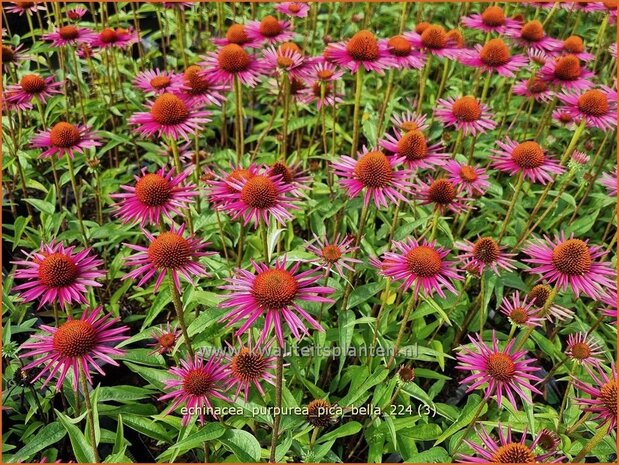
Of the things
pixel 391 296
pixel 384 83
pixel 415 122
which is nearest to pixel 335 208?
pixel 391 296

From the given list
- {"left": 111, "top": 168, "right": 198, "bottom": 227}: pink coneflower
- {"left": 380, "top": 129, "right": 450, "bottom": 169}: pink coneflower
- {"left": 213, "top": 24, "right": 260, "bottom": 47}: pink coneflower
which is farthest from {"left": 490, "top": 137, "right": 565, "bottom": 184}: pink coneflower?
{"left": 213, "top": 24, "right": 260, "bottom": 47}: pink coneflower

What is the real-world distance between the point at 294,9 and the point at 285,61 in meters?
1.01

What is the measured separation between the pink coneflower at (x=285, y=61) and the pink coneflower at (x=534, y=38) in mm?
1332

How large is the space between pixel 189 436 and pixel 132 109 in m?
2.35

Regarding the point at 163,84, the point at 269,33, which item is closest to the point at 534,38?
the point at 269,33

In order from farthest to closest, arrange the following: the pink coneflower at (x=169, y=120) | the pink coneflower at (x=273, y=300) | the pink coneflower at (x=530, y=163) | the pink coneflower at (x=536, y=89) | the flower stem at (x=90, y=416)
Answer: the pink coneflower at (x=536, y=89) → the pink coneflower at (x=530, y=163) → the pink coneflower at (x=169, y=120) → the flower stem at (x=90, y=416) → the pink coneflower at (x=273, y=300)

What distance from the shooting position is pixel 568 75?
2.72m

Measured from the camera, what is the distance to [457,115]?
2.42 m

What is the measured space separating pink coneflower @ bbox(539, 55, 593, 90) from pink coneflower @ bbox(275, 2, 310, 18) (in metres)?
1.49

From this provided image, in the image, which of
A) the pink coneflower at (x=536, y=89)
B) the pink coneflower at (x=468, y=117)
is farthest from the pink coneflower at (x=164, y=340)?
the pink coneflower at (x=536, y=89)

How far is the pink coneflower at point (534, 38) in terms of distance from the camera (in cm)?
303

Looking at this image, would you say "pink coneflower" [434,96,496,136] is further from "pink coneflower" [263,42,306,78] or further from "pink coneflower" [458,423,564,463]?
"pink coneflower" [458,423,564,463]

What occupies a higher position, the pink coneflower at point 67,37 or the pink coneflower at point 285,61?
the pink coneflower at point 285,61

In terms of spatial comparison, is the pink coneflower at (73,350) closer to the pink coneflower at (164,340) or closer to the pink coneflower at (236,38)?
the pink coneflower at (164,340)
